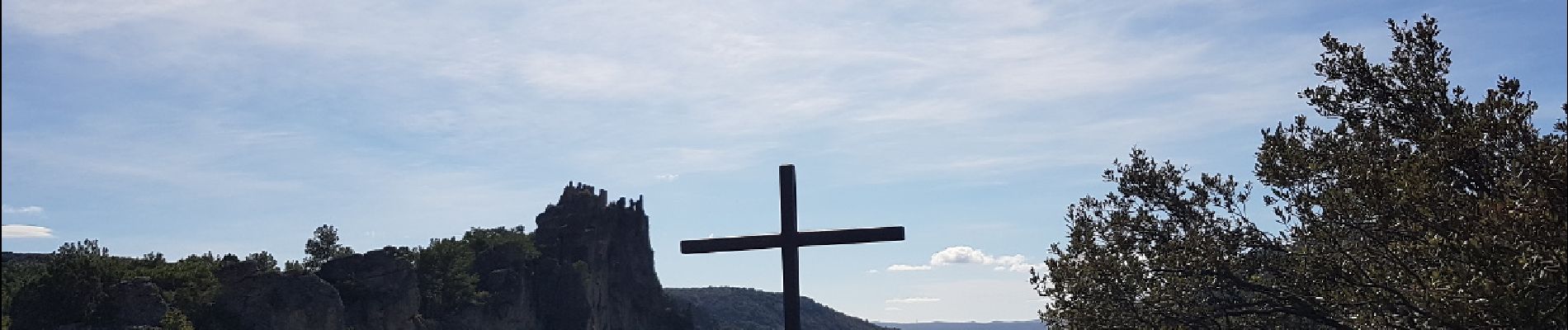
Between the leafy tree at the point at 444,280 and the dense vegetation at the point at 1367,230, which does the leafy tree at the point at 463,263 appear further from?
the dense vegetation at the point at 1367,230

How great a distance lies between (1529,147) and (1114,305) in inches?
224

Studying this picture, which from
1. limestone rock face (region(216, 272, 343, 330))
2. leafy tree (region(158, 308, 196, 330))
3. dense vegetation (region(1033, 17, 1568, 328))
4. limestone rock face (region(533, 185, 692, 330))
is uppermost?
limestone rock face (region(533, 185, 692, 330))

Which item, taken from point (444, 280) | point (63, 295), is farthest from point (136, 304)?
point (444, 280)

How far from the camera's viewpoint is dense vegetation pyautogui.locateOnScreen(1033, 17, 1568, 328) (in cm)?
970

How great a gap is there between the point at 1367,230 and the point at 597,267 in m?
111

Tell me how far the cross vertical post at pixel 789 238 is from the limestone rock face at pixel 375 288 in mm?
61883

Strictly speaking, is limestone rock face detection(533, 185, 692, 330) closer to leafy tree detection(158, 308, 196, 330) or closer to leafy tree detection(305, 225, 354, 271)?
leafy tree detection(305, 225, 354, 271)

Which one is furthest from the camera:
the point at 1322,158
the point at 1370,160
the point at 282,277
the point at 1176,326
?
the point at 282,277

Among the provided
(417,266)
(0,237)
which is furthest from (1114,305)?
(417,266)

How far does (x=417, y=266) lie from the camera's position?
97.2 m

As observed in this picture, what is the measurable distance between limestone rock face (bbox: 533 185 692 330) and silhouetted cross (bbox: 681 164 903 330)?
309 ft

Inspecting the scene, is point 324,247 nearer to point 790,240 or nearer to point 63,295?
point 63,295

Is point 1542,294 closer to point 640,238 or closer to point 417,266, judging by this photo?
point 417,266

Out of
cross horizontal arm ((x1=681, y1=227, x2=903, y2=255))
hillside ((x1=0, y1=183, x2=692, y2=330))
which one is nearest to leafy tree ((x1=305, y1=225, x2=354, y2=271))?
hillside ((x1=0, y1=183, x2=692, y2=330))
